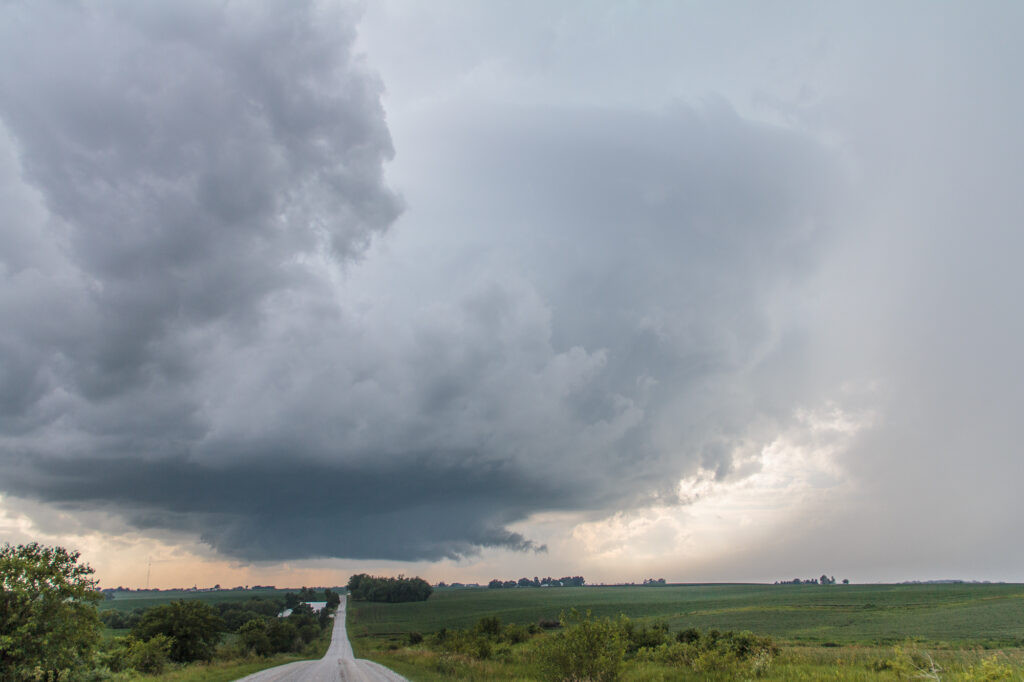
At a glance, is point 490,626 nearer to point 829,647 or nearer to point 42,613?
point 829,647

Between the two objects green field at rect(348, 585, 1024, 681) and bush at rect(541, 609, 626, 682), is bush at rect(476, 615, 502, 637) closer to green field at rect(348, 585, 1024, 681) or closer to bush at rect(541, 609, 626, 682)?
green field at rect(348, 585, 1024, 681)

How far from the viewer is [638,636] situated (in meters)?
61.3

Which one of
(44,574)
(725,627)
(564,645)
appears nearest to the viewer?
(44,574)

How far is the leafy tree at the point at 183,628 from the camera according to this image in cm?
7131

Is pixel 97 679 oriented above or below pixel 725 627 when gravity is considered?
above

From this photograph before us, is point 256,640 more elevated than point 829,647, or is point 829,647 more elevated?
point 829,647

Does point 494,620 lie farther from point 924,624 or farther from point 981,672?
point 981,672

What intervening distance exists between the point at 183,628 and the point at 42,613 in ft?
191

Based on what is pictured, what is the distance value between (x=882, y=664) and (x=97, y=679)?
40843 mm

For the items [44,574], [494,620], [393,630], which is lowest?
[393,630]

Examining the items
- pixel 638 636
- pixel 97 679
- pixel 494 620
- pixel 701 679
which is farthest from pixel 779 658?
pixel 494 620

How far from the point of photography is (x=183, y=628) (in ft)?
237

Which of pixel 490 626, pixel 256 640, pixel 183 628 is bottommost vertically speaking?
pixel 256 640

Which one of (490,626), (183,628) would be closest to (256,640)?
(183,628)
